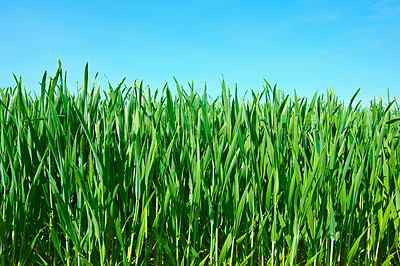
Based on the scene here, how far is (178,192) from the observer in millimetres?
1196

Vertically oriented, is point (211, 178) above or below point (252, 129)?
below

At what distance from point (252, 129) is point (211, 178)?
0.25 meters

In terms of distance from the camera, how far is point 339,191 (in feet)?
4.22

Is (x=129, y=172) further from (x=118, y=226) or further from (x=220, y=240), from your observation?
(x=220, y=240)

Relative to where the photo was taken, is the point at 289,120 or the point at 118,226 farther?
the point at 289,120

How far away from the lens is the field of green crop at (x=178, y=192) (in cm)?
116

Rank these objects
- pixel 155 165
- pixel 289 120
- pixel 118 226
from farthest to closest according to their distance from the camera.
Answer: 1. pixel 289 120
2. pixel 155 165
3. pixel 118 226

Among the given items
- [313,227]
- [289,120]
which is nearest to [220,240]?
[313,227]

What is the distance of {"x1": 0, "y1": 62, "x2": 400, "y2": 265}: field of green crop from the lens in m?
1.16

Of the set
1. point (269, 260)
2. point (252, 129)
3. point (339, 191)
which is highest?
point (252, 129)

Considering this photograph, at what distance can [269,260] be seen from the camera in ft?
4.17

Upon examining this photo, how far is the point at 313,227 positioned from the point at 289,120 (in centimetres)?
51

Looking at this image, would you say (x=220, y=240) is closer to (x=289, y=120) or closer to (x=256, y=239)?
(x=256, y=239)

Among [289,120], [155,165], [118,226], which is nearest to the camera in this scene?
[118,226]
